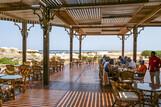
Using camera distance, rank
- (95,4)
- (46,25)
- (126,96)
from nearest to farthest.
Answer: (126,96) < (95,4) < (46,25)

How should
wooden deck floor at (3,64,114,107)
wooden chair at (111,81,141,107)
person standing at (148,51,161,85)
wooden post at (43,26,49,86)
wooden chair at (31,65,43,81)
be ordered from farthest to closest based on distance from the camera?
wooden chair at (31,65,43,81)
wooden post at (43,26,49,86)
person standing at (148,51,161,85)
wooden deck floor at (3,64,114,107)
wooden chair at (111,81,141,107)

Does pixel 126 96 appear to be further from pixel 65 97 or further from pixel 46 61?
pixel 46 61

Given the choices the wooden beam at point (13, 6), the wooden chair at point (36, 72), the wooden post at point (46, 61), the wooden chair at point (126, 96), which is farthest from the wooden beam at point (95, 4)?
the wooden chair at point (126, 96)

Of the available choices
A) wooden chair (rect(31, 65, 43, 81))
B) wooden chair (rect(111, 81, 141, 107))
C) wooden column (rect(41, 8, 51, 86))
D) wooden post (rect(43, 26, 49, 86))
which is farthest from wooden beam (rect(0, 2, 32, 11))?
wooden chair (rect(111, 81, 141, 107))

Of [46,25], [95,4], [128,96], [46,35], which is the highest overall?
[95,4]

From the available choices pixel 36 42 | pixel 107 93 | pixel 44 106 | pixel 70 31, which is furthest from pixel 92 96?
pixel 36 42

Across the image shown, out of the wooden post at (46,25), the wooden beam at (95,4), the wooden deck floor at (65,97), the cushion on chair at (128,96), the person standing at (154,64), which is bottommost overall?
the wooden deck floor at (65,97)

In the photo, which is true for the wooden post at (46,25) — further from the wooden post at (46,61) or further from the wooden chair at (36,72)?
the wooden chair at (36,72)

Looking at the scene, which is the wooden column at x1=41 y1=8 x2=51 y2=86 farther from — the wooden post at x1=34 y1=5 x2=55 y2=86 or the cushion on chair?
the cushion on chair

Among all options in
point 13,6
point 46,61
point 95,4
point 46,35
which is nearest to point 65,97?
point 46,61

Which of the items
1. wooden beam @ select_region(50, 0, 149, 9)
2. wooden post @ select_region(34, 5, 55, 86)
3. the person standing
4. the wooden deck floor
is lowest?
the wooden deck floor

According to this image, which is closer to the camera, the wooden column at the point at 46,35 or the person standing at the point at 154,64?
the person standing at the point at 154,64

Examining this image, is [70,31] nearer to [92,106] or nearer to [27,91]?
[27,91]

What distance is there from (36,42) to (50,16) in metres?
63.0
